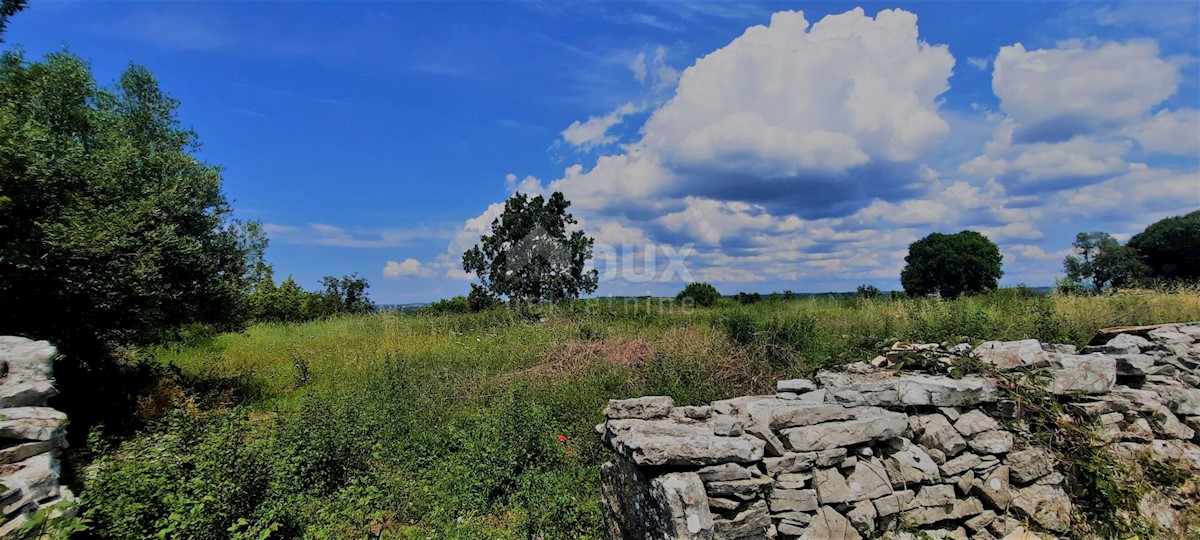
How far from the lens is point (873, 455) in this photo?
3.64 m

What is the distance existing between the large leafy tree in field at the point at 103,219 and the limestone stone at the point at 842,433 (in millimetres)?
7773

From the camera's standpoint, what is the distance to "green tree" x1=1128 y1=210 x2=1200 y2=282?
1931 cm

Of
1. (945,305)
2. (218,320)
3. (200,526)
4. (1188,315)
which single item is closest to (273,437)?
(200,526)

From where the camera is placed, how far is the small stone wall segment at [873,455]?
3.13 m

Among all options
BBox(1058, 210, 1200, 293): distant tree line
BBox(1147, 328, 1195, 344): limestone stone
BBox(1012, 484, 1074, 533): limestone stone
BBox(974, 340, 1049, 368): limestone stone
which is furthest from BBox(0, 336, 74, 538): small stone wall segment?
BBox(1058, 210, 1200, 293): distant tree line

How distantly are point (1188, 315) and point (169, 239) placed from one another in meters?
16.9

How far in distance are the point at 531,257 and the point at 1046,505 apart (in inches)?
644

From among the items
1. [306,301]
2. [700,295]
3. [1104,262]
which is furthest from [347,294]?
[1104,262]

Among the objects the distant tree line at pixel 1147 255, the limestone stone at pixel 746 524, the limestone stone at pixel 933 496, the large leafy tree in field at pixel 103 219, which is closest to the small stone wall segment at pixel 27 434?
the large leafy tree in field at pixel 103 219

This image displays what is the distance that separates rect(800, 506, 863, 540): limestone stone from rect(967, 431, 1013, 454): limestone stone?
1373 mm

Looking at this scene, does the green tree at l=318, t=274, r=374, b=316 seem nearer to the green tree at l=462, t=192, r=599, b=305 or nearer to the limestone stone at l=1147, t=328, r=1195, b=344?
the green tree at l=462, t=192, r=599, b=305

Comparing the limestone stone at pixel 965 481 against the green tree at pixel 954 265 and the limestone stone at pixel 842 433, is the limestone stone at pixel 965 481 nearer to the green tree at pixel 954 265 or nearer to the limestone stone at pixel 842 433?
the limestone stone at pixel 842 433

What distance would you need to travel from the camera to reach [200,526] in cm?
336

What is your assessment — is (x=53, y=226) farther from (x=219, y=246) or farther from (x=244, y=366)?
(x=244, y=366)
